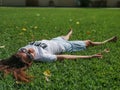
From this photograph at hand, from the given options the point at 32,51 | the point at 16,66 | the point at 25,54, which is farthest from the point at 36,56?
the point at 16,66

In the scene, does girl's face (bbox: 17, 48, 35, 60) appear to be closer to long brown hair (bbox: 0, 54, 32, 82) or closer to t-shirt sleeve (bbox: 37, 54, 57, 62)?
long brown hair (bbox: 0, 54, 32, 82)

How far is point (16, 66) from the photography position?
4918mm

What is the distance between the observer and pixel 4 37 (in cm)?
809

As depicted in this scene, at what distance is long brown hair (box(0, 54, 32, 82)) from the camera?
15.4 feet

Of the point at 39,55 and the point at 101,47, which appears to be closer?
the point at 39,55

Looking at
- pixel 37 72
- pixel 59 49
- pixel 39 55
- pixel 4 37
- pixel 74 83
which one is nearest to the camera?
pixel 74 83

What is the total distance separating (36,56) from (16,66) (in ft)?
1.51

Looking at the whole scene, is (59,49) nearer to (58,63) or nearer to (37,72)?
(58,63)

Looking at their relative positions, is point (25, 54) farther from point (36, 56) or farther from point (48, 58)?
point (48, 58)

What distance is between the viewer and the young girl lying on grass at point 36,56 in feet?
15.9

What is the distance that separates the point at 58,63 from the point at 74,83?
93 centimetres

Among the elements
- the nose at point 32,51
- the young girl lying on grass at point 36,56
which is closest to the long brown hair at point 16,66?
Result: the young girl lying on grass at point 36,56

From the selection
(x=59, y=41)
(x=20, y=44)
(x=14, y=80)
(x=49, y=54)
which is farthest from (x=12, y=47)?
(x=14, y=80)

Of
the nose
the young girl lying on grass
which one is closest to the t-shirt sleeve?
the young girl lying on grass
